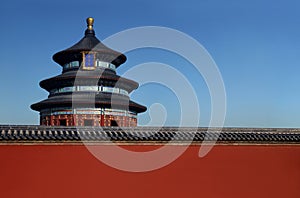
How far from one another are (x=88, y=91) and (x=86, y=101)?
72 cm

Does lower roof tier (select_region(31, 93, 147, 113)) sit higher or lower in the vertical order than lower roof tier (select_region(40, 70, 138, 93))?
lower

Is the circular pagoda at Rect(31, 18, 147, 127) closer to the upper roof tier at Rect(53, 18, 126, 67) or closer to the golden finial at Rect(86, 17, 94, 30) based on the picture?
the upper roof tier at Rect(53, 18, 126, 67)

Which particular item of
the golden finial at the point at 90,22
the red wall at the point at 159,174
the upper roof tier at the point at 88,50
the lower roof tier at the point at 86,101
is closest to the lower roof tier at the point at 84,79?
the lower roof tier at the point at 86,101

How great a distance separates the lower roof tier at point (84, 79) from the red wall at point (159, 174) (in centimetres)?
826

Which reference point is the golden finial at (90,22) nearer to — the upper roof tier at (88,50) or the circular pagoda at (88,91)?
the upper roof tier at (88,50)

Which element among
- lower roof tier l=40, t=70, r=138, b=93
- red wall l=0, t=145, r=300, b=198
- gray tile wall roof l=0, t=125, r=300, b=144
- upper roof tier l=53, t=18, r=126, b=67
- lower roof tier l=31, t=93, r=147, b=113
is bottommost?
red wall l=0, t=145, r=300, b=198

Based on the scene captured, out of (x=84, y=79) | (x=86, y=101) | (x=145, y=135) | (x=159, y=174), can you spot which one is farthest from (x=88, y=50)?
(x=159, y=174)

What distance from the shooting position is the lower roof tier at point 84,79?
18.0 meters

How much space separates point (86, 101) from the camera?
56.7 feet

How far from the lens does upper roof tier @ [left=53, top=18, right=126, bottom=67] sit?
1894cm

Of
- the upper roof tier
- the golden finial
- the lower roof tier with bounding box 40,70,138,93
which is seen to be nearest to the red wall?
the lower roof tier with bounding box 40,70,138,93

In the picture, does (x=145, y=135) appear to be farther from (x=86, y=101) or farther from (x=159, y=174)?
(x=86, y=101)

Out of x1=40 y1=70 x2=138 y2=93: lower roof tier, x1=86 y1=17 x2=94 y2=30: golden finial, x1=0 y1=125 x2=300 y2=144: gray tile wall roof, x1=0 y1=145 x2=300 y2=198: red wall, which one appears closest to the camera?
x1=0 y1=145 x2=300 y2=198: red wall

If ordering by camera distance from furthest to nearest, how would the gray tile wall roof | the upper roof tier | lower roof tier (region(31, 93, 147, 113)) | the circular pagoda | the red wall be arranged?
the upper roof tier
the circular pagoda
lower roof tier (region(31, 93, 147, 113))
the gray tile wall roof
the red wall
